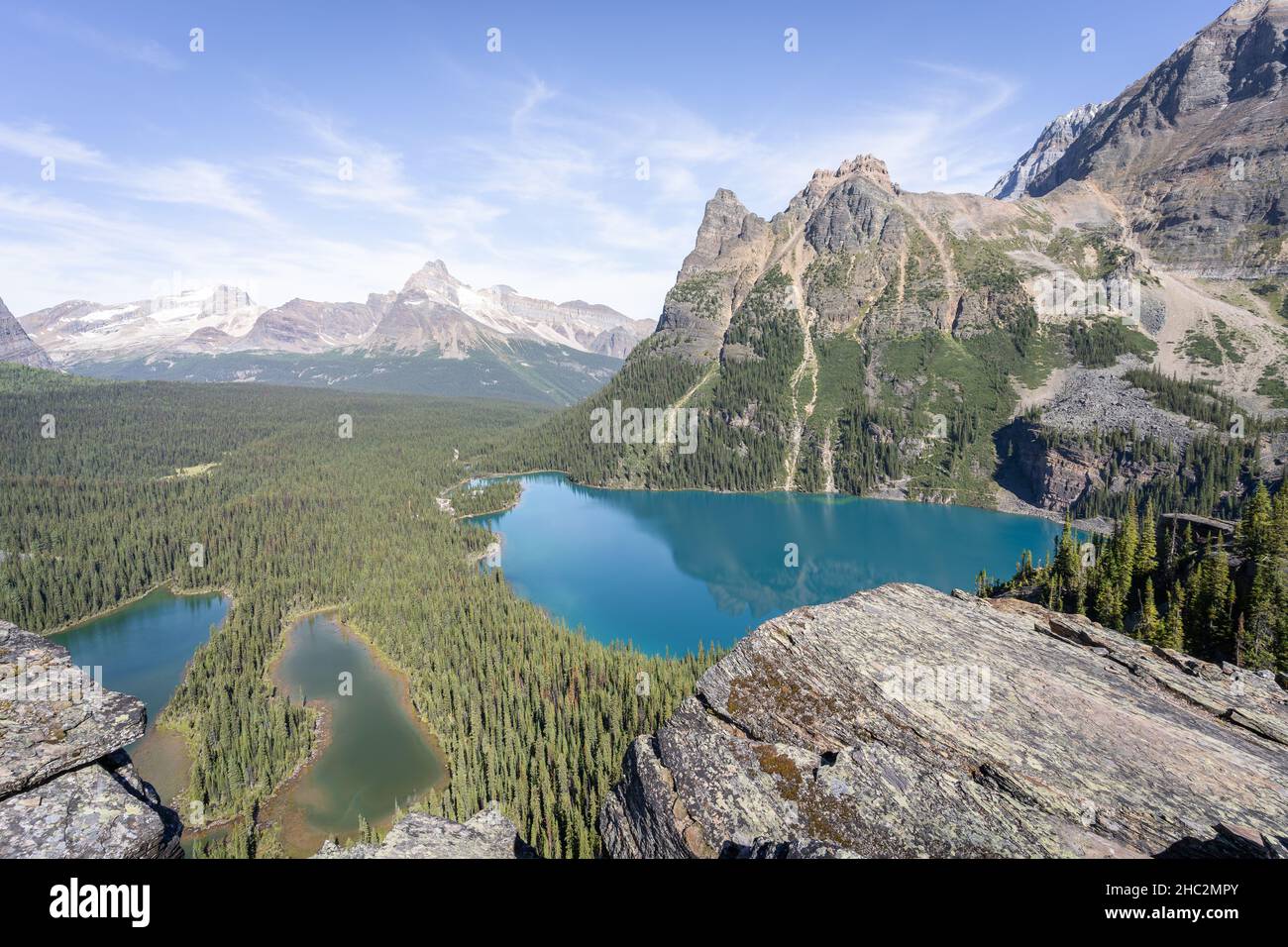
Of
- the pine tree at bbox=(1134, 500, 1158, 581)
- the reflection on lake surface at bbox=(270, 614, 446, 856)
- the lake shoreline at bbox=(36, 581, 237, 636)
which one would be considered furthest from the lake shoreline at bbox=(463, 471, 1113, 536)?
the reflection on lake surface at bbox=(270, 614, 446, 856)

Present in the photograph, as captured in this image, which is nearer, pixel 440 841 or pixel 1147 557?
pixel 440 841

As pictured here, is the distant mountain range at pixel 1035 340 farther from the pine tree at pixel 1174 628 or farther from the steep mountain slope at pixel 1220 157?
the pine tree at pixel 1174 628

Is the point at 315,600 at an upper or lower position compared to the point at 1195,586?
lower

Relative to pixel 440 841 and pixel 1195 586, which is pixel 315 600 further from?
pixel 1195 586

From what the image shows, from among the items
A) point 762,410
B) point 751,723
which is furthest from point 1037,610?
point 762,410

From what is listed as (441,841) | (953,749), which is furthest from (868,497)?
(441,841)

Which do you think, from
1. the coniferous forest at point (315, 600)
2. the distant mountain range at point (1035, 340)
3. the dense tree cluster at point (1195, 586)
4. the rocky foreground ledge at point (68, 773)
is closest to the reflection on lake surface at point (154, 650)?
the coniferous forest at point (315, 600)
